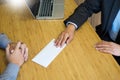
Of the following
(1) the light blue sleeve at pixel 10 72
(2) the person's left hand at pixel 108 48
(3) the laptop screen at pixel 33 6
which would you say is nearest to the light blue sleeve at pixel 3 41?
(1) the light blue sleeve at pixel 10 72

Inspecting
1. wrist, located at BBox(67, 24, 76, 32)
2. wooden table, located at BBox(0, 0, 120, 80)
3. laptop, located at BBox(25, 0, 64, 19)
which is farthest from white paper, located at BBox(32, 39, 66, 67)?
laptop, located at BBox(25, 0, 64, 19)

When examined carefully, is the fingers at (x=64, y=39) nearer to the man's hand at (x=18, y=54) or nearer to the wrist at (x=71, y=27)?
the wrist at (x=71, y=27)

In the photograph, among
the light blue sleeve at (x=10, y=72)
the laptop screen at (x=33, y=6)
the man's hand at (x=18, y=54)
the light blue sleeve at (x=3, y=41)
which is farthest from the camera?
the laptop screen at (x=33, y=6)

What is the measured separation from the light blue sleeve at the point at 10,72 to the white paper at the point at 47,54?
0.12m

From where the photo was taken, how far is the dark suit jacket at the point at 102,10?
146 centimetres

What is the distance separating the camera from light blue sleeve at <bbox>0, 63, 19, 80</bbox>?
3.53 feet

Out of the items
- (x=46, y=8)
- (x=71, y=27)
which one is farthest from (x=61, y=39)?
(x=46, y=8)

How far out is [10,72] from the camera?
110cm

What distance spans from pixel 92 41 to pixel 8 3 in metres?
0.74

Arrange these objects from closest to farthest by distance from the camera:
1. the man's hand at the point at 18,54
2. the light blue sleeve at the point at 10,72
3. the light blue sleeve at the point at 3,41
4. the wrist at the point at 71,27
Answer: the light blue sleeve at the point at 10,72 → the man's hand at the point at 18,54 → the light blue sleeve at the point at 3,41 → the wrist at the point at 71,27

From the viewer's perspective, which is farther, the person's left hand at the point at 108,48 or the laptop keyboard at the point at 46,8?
the laptop keyboard at the point at 46,8

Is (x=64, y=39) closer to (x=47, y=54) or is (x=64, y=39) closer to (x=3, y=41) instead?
(x=47, y=54)

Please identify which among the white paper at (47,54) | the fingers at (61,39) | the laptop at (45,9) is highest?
the laptop at (45,9)

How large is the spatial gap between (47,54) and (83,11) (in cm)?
47
